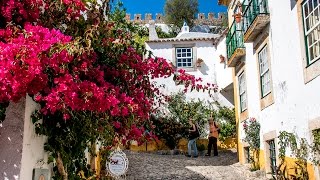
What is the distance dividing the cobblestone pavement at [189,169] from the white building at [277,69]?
71 cm

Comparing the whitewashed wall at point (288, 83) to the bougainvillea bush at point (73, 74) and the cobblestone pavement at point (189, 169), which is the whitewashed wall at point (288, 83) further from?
the bougainvillea bush at point (73, 74)

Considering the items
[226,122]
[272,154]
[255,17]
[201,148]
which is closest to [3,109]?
[255,17]

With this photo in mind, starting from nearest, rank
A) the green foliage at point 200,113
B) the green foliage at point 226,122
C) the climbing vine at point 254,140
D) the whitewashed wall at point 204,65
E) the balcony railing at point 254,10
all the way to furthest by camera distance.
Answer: the balcony railing at point 254,10 → the climbing vine at point 254,140 → the green foliage at point 226,122 → the green foliage at point 200,113 → the whitewashed wall at point 204,65

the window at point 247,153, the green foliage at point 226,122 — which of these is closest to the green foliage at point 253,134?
the window at point 247,153

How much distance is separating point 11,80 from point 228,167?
10.4 m

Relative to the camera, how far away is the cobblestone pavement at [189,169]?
37.0 ft

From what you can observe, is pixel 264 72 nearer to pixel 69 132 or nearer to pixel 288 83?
pixel 288 83

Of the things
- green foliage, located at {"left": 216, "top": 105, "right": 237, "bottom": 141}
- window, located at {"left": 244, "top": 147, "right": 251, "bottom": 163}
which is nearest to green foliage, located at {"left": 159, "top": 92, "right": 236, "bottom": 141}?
green foliage, located at {"left": 216, "top": 105, "right": 237, "bottom": 141}

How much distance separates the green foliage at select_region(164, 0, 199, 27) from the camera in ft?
145

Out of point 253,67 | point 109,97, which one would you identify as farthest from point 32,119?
point 253,67

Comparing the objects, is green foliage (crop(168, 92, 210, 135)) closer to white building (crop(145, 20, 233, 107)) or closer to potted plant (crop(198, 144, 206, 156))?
potted plant (crop(198, 144, 206, 156))

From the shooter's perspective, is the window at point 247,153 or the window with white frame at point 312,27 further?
the window at point 247,153

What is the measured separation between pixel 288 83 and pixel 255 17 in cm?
243

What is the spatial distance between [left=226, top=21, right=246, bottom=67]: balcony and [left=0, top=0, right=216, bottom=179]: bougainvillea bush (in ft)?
26.2
